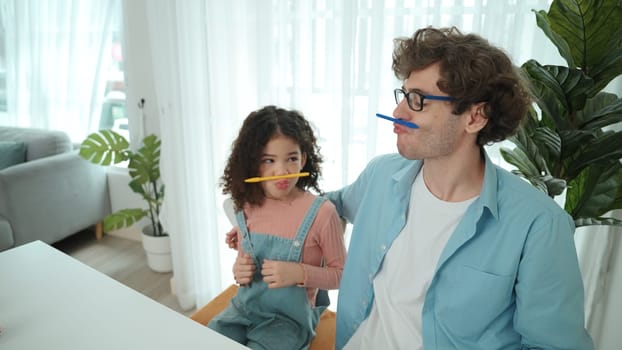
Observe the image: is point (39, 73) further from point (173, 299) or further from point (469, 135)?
point (469, 135)

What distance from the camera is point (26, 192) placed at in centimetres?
259

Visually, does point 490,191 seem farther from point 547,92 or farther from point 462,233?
point 547,92

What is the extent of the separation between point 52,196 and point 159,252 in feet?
2.74

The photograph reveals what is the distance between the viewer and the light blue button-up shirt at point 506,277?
2.80 ft

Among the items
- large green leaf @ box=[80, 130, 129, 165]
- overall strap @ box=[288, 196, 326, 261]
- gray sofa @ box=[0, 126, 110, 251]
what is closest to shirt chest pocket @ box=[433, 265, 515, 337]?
overall strap @ box=[288, 196, 326, 261]

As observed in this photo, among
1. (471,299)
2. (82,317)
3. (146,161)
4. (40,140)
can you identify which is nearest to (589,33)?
(471,299)

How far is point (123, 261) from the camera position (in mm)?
2867

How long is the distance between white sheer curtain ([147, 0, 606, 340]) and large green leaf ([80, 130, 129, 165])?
0.47 meters

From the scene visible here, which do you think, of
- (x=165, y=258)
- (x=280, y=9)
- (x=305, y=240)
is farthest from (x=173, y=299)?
(x=280, y=9)

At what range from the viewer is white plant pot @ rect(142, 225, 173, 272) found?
2.64 metres

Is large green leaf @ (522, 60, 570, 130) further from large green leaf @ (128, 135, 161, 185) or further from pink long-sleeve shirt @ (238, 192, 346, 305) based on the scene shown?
large green leaf @ (128, 135, 161, 185)

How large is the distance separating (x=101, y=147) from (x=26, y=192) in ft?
1.83

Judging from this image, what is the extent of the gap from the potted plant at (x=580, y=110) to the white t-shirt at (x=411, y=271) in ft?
0.86

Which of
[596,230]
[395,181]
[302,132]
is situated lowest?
[596,230]
